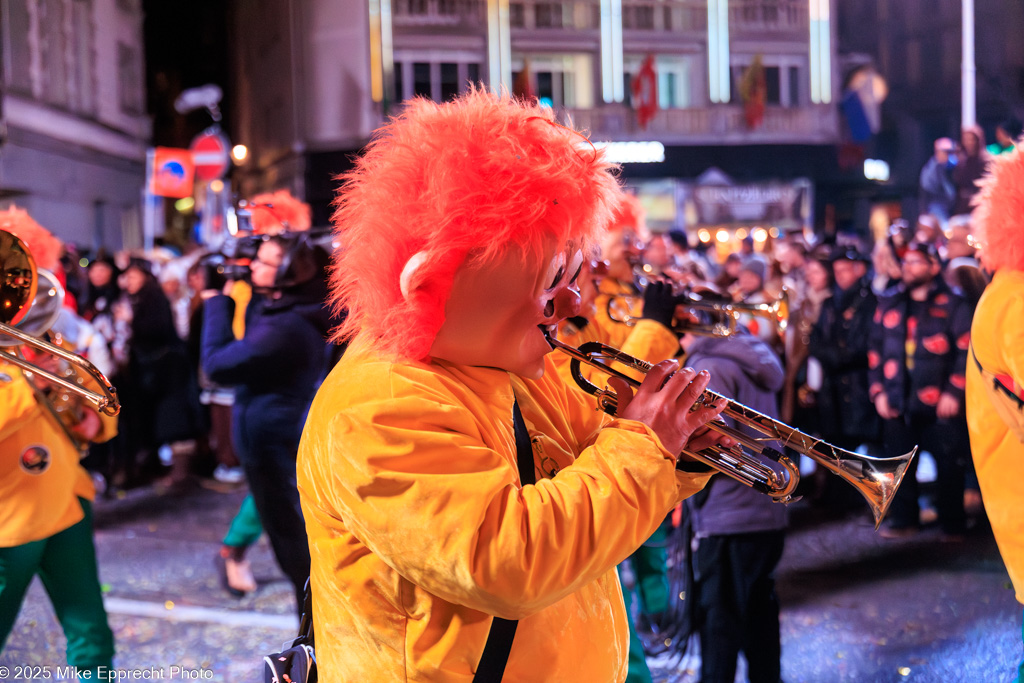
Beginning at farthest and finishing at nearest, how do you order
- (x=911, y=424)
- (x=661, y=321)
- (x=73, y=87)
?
(x=73, y=87) < (x=911, y=424) < (x=661, y=321)

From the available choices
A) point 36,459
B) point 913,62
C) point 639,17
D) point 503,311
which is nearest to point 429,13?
point 639,17

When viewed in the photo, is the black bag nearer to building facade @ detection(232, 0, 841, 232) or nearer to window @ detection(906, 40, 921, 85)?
building facade @ detection(232, 0, 841, 232)

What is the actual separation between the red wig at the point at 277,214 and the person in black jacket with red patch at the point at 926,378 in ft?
13.2

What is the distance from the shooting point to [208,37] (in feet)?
38.5

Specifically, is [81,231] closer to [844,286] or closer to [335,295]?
[844,286]

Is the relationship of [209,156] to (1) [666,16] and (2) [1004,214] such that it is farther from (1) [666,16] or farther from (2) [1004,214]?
(2) [1004,214]

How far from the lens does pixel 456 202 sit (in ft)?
4.96

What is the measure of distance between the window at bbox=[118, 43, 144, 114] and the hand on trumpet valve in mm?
10031

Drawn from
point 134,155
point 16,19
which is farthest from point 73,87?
point 134,155

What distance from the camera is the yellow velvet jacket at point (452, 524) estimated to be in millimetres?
1383

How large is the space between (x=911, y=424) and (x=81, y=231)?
882 cm

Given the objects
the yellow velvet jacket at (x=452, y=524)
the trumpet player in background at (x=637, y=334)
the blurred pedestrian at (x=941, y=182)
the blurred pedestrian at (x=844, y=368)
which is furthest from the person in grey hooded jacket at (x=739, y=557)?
the blurred pedestrian at (x=941, y=182)

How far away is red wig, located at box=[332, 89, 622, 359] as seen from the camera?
1517mm

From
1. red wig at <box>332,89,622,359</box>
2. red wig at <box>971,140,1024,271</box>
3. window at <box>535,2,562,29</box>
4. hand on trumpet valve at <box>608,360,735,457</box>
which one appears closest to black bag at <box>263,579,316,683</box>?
red wig at <box>332,89,622,359</box>
